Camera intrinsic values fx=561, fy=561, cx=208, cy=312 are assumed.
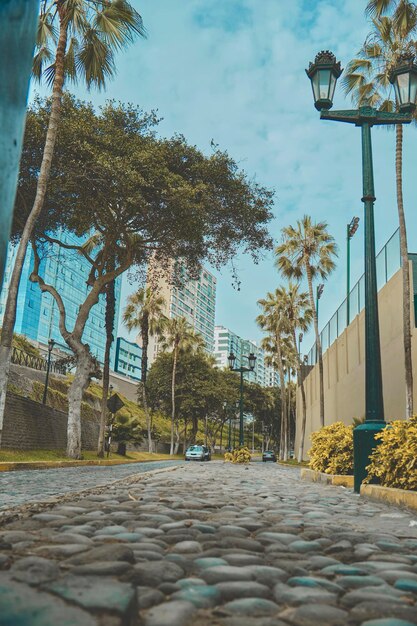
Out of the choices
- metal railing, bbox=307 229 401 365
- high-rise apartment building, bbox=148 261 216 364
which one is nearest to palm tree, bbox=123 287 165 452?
metal railing, bbox=307 229 401 365

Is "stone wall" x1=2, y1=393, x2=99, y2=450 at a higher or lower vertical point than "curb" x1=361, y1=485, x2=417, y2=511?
higher

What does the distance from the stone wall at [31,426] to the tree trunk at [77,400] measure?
2.16 m

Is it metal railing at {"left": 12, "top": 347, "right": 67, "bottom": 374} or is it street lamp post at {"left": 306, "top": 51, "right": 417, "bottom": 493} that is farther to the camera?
metal railing at {"left": 12, "top": 347, "right": 67, "bottom": 374}

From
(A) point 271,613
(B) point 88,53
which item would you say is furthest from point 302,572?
(B) point 88,53

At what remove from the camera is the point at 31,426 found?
76.0 feet

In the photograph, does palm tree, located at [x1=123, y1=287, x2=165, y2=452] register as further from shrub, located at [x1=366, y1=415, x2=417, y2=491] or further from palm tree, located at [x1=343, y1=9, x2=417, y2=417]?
shrub, located at [x1=366, y1=415, x2=417, y2=491]

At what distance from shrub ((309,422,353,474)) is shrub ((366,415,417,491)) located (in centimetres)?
352

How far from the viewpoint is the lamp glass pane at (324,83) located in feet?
30.8

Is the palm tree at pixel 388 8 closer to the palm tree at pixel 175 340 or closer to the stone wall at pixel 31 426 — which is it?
the stone wall at pixel 31 426

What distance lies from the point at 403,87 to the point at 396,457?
5.92 metres

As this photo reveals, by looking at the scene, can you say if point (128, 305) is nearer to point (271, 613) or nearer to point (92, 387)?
point (92, 387)

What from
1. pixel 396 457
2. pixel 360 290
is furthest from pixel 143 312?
pixel 396 457

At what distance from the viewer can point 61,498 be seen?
558 centimetres

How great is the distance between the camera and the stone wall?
68.6 feet
